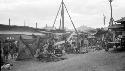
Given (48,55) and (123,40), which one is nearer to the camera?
(48,55)

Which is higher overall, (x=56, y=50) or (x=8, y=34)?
(x=8, y=34)

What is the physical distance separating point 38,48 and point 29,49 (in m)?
1.89

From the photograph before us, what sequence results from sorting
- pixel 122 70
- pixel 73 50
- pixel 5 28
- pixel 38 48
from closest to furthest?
1. pixel 122 70
2. pixel 38 48
3. pixel 73 50
4. pixel 5 28

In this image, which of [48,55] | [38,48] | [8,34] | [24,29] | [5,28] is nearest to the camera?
[48,55]

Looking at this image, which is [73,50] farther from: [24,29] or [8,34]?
[24,29]

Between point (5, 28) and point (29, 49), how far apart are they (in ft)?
36.8

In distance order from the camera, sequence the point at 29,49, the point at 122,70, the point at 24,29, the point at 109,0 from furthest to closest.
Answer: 1. the point at 109,0
2. the point at 24,29
3. the point at 29,49
4. the point at 122,70

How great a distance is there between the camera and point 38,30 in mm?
32906

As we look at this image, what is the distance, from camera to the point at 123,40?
18812mm

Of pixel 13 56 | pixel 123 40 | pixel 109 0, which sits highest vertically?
pixel 109 0

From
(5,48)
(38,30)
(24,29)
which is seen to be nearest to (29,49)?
(5,48)

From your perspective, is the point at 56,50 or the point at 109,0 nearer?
the point at 56,50

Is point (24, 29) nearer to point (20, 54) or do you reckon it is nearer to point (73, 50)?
point (73, 50)

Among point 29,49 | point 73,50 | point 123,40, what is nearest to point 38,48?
point 29,49
